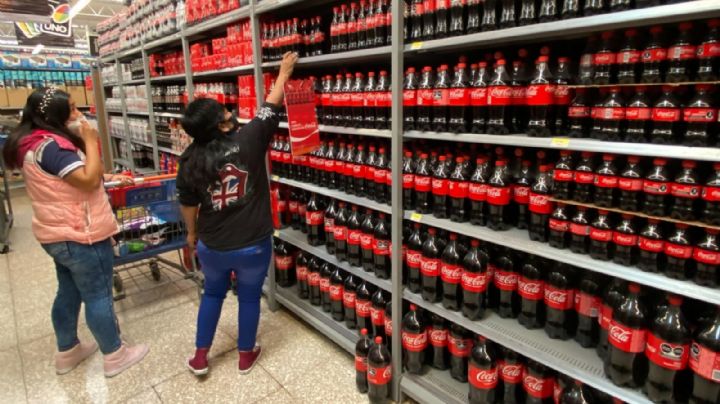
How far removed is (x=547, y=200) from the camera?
1765 mm

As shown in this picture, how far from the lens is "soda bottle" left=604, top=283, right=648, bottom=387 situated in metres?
1.50

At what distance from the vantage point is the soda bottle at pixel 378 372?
2309mm

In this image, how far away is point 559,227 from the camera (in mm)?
1702

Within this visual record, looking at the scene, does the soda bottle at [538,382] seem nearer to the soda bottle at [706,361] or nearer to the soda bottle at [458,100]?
the soda bottle at [706,361]

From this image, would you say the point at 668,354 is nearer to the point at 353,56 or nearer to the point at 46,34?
the point at 353,56

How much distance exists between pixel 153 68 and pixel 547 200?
4.71 meters

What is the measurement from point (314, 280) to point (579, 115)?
211 centimetres

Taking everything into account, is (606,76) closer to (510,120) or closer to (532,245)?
(510,120)

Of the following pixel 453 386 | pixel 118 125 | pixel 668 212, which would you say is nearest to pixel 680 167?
pixel 668 212

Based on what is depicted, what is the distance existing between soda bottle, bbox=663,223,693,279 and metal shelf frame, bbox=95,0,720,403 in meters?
0.05

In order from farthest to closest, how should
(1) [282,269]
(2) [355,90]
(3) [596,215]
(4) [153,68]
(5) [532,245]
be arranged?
1. (4) [153,68]
2. (1) [282,269]
3. (2) [355,90]
4. (5) [532,245]
5. (3) [596,215]

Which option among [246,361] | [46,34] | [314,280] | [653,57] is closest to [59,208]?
[246,361]

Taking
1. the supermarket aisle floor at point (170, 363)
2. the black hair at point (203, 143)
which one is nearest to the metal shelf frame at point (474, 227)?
the supermarket aisle floor at point (170, 363)

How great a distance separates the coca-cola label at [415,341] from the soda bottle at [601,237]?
1.04 m
